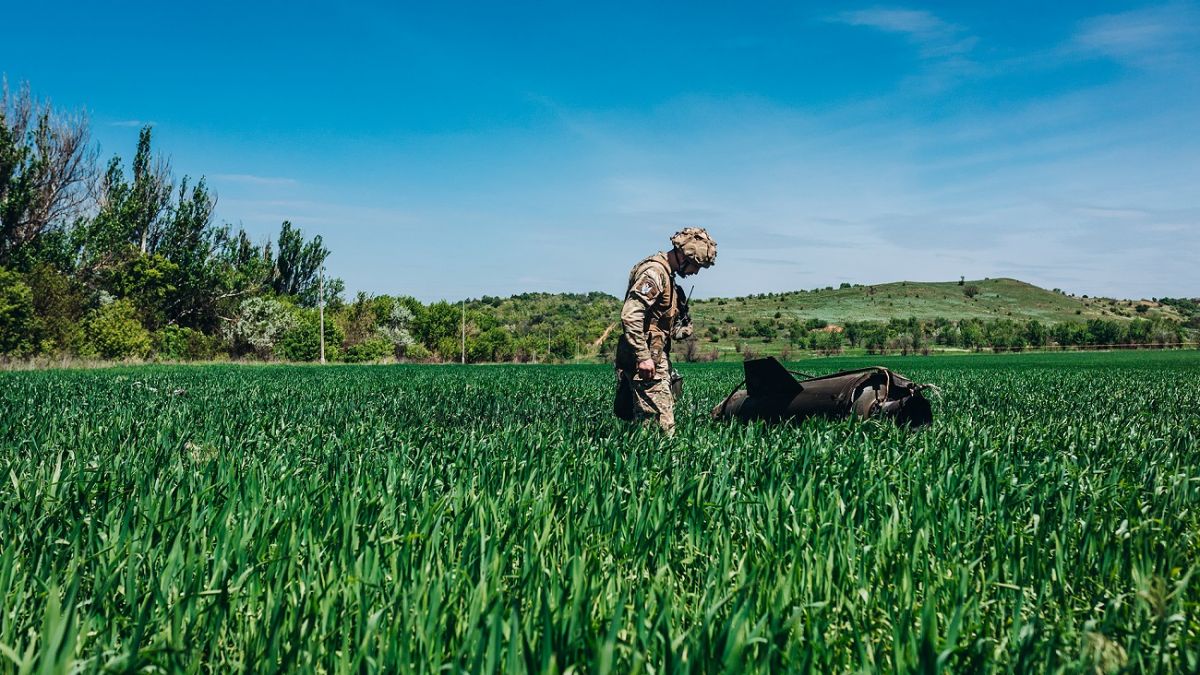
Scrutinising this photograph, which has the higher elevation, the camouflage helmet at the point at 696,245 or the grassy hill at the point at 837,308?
the grassy hill at the point at 837,308

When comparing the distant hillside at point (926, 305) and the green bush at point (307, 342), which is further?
the distant hillside at point (926, 305)

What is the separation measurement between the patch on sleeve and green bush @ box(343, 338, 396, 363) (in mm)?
51037

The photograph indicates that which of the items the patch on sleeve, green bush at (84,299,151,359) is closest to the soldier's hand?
the patch on sleeve

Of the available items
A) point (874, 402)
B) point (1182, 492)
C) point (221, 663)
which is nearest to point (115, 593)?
point (221, 663)

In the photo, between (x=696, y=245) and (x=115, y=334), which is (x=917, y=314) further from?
(x=696, y=245)

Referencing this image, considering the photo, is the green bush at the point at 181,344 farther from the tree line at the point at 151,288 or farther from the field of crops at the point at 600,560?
the field of crops at the point at 600,560

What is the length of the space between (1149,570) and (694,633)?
1769 millimetres

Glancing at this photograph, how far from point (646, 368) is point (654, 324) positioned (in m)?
0.65

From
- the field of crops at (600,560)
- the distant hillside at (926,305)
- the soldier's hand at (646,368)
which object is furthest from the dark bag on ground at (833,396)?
the distant hillside at (926,305)

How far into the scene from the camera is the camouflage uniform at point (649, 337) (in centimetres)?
638

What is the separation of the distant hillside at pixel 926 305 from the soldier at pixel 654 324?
96.5m

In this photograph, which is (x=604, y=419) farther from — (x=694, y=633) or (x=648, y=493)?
(x=694, y=633)

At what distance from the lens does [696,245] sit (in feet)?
21.5

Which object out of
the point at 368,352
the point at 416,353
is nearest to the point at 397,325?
the point at 416,353
